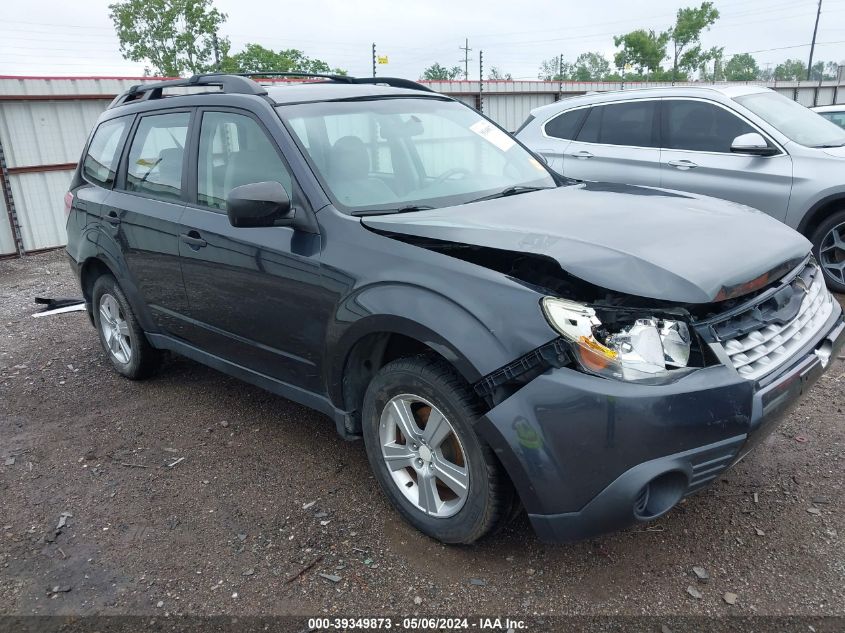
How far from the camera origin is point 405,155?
357 cm

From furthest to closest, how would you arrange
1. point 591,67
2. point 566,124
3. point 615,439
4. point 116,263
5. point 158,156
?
point 591,67 → point 566,124 → point 116,263 → point 158,156 → point 615,439

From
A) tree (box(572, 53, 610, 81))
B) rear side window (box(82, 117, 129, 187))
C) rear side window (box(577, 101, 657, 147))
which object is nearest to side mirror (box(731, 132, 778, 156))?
rear side window (box(577, 101, 657, 147))

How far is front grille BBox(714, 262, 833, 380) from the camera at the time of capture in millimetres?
2455

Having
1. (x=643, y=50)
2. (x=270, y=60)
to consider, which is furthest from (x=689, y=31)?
(x=270, y=60)

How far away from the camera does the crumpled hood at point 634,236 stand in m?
2.38

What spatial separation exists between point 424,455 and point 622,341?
97 centimetres

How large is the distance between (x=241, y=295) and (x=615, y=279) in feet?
6.45

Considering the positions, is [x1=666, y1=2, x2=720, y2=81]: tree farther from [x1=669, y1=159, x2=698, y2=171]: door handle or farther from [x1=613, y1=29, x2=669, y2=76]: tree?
[x1=669, y1=159, x2=698, y2=171]: door handle

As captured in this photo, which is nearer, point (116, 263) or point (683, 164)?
point (116, 263)

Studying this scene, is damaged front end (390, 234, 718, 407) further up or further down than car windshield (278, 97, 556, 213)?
further down

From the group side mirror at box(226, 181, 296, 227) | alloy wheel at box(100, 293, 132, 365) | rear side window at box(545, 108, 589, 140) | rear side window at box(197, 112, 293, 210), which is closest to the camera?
side mirror at box(226, 181, 296, 227)

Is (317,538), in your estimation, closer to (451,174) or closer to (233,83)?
(451,174)

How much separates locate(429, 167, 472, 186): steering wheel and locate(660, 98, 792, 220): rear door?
3.36 m

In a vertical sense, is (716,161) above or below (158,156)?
below
